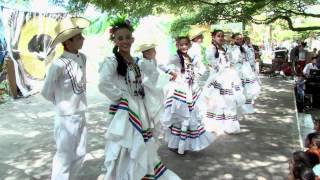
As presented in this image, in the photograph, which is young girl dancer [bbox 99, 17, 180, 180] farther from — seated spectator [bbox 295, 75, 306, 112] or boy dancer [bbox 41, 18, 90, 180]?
seated spectator [bbox 295, 75, 306, 112]

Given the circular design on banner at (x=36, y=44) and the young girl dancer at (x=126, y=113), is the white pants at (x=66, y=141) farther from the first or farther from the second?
the circular design on banner at (x=36, y=44)

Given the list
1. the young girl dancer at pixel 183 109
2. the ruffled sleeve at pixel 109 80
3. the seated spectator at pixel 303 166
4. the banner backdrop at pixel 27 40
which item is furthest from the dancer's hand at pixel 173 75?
the banner backdrop at pixel 27 40

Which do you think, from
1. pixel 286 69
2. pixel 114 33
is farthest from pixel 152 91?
pixel 286 69

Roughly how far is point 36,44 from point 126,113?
8900mm

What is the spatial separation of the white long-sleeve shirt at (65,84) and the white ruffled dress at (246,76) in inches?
189

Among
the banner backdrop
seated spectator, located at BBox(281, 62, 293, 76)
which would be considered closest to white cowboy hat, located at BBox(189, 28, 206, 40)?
the banner backdrop

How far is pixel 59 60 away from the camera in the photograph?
410 centimetres

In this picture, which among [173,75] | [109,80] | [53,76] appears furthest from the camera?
[173,75]

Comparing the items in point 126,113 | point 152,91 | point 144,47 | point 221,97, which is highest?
point 144,47

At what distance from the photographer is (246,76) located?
9258mm

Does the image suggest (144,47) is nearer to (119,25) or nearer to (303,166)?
(119,25)

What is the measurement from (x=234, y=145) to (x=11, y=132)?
3776mm

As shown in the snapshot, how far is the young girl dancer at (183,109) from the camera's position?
5.80 meters

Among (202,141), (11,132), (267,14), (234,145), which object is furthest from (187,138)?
(267,14)
